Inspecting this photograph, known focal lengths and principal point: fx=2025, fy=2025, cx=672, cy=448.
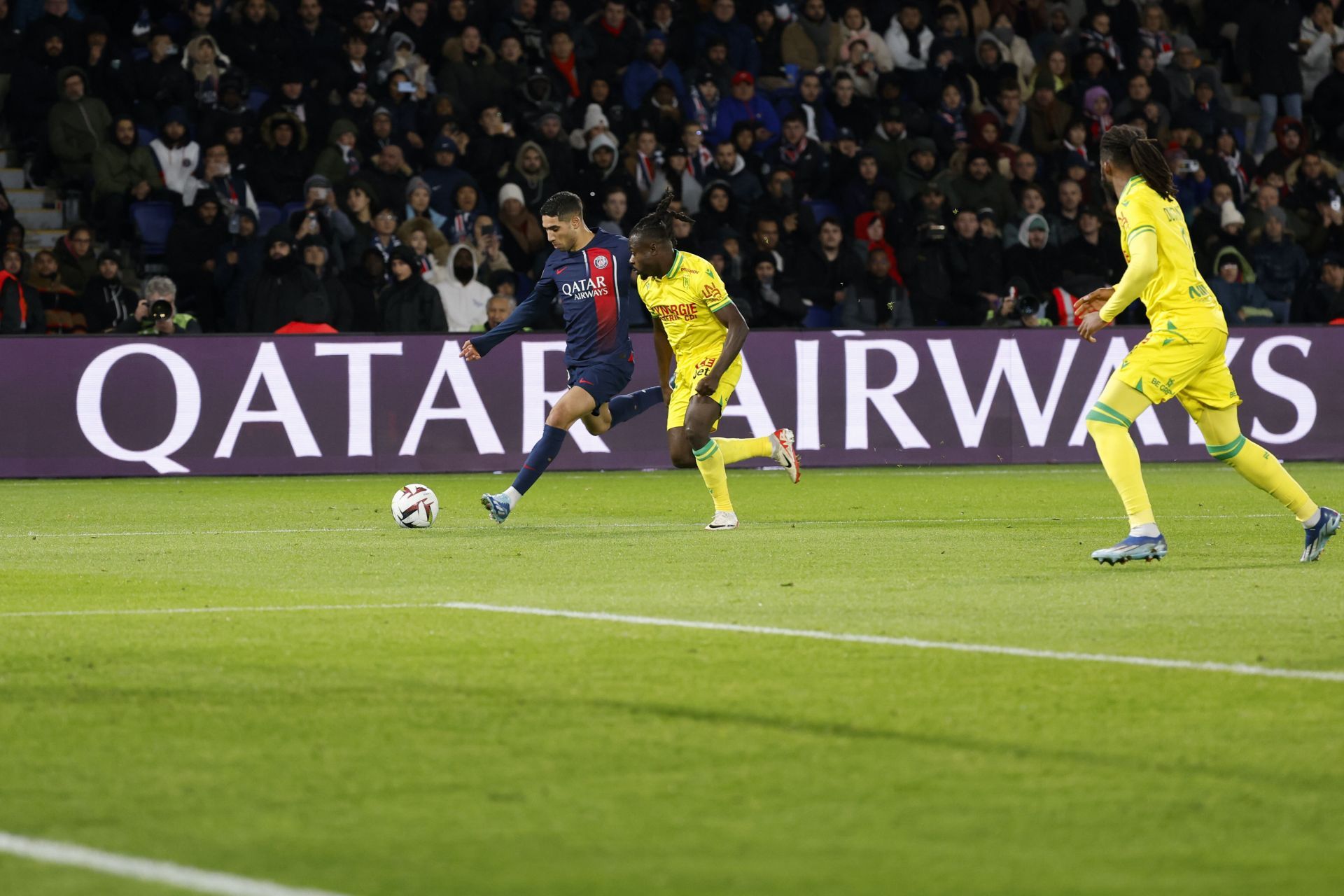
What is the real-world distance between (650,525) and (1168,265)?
428 centimetres

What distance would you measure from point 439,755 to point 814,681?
1.55 m

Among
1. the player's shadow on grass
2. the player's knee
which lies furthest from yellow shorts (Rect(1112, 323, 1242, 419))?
the player's shadow on grass

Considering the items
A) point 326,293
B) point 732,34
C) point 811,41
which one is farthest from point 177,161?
point 811,41

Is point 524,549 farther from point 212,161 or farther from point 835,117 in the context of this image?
point 835,117

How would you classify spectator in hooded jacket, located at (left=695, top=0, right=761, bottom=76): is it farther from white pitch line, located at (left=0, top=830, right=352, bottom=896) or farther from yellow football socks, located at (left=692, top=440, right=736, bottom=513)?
white pitch line, located at (left=0, top=830, right=352, bottom=896)

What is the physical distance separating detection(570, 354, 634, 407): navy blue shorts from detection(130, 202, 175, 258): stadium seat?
837 centimetres

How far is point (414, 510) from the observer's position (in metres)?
13.0

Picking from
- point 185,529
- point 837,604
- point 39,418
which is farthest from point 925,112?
point 837,604

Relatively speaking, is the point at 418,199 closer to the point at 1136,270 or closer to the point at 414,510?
the point at 414,510

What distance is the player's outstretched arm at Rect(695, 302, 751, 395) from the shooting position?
1275cm

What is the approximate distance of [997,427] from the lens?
19.5 meters

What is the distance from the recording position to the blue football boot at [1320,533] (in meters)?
10.1

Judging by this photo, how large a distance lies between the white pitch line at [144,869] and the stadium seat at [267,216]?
16838 millimetres

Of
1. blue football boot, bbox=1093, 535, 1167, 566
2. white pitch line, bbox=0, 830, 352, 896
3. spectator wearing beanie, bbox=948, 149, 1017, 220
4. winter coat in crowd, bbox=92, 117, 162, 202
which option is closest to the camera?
white pitch line, bbox=0, 830, 352, 896
